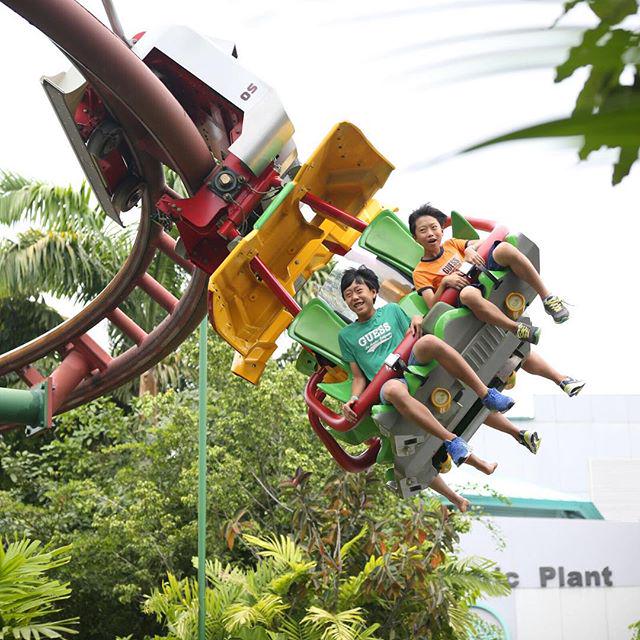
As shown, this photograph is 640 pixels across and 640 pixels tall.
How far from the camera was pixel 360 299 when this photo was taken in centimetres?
455

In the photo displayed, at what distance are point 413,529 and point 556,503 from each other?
11.5 m

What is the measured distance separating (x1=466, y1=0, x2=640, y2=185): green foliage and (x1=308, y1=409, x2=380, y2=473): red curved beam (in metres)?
4.43

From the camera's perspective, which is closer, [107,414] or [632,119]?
[632,119]

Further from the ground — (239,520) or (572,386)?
(239,520)

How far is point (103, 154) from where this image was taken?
5.15 m

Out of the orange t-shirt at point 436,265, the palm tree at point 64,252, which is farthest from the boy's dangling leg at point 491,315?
the palm tree at point 64,252

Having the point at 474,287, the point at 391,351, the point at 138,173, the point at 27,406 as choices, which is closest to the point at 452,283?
the point at 474,287

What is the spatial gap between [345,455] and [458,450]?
0.76 m

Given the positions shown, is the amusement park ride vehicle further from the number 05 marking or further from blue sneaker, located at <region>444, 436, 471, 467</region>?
blue sneaker, located at <region>444, 436, 471, 467</region>

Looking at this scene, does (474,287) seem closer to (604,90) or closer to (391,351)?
(391,351)

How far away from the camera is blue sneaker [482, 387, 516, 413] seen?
4.10 m

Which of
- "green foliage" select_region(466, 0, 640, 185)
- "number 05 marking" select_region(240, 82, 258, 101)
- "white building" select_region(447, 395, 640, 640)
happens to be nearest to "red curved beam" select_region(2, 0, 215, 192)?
"number 05 marking" select_region(240, 82, 258, 101)

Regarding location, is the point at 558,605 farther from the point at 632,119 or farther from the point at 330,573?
the point at 632,119

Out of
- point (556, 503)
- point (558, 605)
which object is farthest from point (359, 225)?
point (556, 503)
